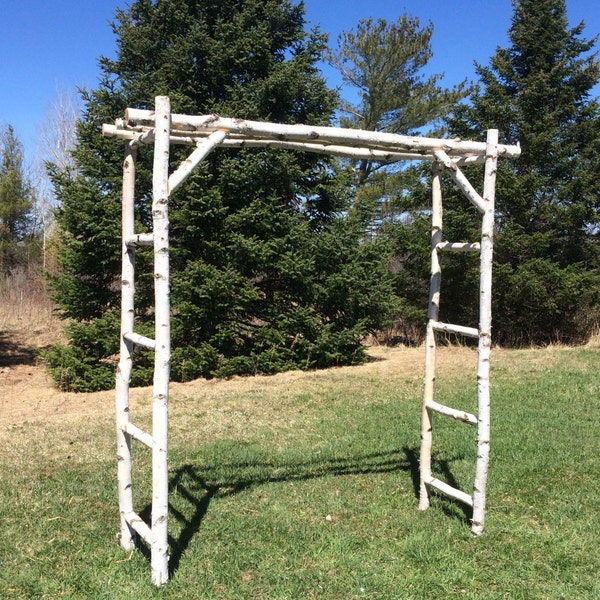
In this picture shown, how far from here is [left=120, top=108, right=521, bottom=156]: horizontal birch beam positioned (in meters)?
3.29

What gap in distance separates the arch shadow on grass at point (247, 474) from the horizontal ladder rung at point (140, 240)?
6.37 feet

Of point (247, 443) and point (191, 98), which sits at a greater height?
point (191, 98)

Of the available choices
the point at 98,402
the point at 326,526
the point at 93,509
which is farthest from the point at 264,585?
the point at 98,402

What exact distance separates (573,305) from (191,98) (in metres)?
9.42

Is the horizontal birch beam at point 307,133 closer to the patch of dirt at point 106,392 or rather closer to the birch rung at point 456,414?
the birch rung at point 456,414

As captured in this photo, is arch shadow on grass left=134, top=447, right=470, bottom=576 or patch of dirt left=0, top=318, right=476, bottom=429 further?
patch of dirt left=0, top=318, right=476, bottom=429

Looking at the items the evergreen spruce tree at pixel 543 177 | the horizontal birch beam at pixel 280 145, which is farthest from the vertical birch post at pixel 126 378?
the evergreen spruce tree at pixel 543 177

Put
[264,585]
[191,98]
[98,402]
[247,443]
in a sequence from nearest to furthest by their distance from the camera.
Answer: [264,585] < [247,443] < [98,402] < [191,98]

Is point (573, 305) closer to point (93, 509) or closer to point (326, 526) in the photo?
point (326, 526)

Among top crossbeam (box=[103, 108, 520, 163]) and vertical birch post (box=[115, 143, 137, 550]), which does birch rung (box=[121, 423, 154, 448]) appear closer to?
vertical birch post (box=[115, 143, 137, 550])

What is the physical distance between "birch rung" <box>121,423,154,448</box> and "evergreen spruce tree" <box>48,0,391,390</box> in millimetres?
5750

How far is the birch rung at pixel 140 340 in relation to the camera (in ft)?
10.4

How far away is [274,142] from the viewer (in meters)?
3.82

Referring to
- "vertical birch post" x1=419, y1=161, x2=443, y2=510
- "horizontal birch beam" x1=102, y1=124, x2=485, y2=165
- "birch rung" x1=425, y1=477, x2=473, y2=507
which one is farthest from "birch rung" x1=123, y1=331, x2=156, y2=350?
"birch rung" x1=425, y1=477, x2=473, y2=507
